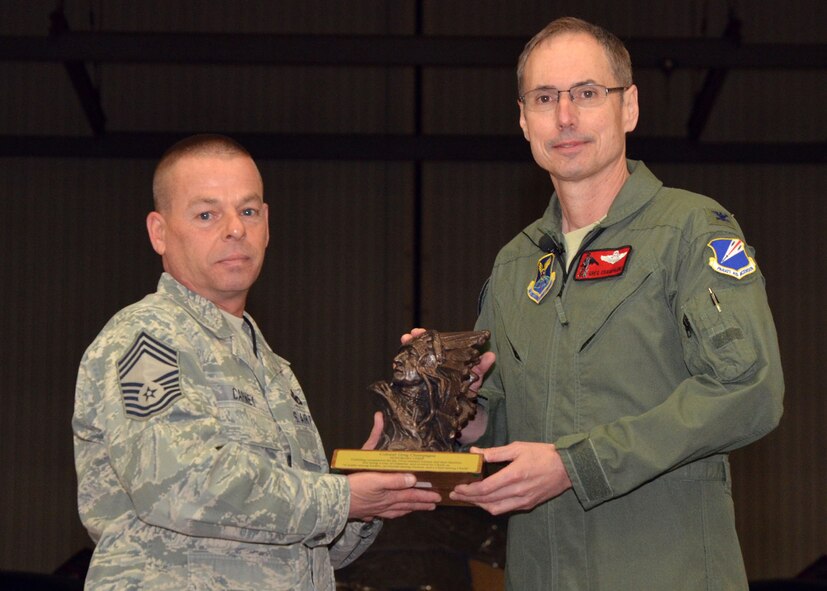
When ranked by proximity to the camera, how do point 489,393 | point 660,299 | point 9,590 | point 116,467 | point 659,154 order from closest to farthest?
point 116,467
point 660,299
point 489,393
point 9,590
point 659,154

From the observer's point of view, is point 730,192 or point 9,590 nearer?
point 9,590

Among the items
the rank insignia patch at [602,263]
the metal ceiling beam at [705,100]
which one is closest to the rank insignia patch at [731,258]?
the rank insignia patch at [602,263]

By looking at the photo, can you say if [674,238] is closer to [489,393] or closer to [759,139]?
[489,393]

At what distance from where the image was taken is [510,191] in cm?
982

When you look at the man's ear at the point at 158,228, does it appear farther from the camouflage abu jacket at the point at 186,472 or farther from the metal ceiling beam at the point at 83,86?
the metal ceiling beam at the point at 83,86

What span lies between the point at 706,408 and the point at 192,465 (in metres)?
1.05

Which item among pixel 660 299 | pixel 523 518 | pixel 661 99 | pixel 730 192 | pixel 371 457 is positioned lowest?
pixel 523 518

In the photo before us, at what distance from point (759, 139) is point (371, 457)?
8.36m

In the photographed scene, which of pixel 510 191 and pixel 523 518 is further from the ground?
pixel 510 191

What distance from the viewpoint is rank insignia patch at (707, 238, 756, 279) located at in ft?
7.63

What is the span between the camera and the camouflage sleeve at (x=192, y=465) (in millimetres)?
2156

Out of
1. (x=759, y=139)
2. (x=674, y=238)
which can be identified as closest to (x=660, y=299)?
(x=674, y=238)

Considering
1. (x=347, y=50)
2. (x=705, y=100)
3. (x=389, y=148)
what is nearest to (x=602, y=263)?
(x=347, y=50)

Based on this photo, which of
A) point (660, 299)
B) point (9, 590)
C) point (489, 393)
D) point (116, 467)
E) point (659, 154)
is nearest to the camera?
point (116, 467)
